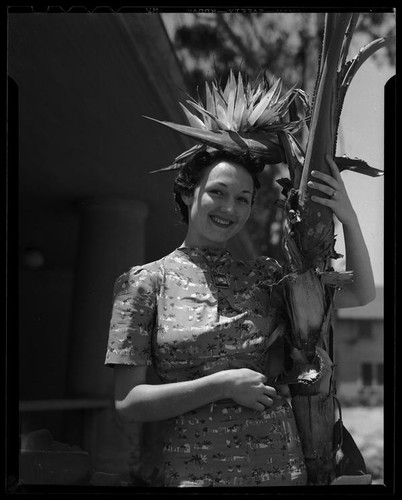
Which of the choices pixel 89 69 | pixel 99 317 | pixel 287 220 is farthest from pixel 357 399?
pixel 89 69

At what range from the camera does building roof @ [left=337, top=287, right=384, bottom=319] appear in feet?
6.18

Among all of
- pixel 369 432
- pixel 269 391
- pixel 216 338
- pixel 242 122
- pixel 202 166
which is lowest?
pixel 369 432

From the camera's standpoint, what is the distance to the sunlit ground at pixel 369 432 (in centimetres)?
186

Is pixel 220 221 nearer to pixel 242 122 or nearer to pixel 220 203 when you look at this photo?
pixel 220 203

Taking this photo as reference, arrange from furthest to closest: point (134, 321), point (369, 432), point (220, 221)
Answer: point (369, 432)
point (220, 221)
point (134, 321)

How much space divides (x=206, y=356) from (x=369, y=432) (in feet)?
1.76

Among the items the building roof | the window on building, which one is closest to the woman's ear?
the building roof

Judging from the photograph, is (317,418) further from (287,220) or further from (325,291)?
(287,220)

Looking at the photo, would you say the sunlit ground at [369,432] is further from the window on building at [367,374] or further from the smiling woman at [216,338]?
the smiling woman at [216,338]

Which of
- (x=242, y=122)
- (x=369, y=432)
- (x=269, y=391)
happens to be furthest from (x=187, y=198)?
(x=369, y=432)

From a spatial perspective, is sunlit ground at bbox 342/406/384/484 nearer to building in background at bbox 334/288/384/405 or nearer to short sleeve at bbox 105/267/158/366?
building in background at bbox 334/288/384/405

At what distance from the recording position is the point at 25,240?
6.28 feet

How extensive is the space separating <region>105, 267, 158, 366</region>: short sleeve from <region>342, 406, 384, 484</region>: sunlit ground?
58 cm

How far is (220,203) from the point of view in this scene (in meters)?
1.77
